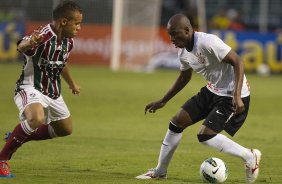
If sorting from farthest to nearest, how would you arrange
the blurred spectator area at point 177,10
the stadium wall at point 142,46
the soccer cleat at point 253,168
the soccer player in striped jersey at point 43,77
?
the blurred spectator area at point 177,10
the stadium wall at point 142,46
the soccer player in striped jersey at point 43,77
the soccer cleat at point 253,168

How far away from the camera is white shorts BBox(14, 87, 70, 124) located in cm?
873

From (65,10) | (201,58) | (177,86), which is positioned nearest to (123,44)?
(177,86)

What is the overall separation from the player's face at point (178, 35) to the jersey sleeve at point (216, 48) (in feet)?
0.84

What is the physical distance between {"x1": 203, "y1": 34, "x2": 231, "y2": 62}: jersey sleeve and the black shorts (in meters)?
0.55

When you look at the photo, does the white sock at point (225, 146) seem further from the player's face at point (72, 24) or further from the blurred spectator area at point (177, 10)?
the blurred spectator area at point (177, 10)

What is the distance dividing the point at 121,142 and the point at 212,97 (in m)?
4.18

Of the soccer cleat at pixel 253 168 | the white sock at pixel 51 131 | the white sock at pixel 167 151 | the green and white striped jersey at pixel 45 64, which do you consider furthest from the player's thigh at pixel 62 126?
the soccer cleat at pixel 253 168

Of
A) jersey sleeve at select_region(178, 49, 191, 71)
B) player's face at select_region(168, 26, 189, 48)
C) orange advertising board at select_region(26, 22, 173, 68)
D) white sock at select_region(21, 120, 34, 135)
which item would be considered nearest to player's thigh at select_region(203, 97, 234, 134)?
jersey sleeve at select_region(178, 49, 191, 71)

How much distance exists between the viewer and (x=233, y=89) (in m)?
8.65

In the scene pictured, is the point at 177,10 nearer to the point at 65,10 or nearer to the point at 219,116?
the point at 65,10

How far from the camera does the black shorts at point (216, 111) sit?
8523 mm

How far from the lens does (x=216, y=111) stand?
28.1ft

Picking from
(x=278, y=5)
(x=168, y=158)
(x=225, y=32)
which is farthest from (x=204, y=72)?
(x=278, y=5)

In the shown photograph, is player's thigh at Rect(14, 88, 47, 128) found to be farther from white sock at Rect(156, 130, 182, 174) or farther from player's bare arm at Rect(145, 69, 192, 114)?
white sock at Rect(156, 130, 182, 174)
